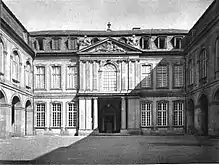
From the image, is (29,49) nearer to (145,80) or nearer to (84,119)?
(84,119)

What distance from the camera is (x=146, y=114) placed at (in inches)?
1396

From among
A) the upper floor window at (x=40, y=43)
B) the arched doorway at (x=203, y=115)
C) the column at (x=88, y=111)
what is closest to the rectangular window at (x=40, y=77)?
the upper floor window at (x=40, y=43)

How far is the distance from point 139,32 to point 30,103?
474 inches

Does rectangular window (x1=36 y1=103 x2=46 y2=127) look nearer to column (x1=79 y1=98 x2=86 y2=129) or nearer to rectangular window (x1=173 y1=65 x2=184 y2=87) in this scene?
column (x1=79 y1=98 x2=86 y2=129)

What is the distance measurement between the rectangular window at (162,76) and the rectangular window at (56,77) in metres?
9.22

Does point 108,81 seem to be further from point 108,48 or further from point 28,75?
point 28,75

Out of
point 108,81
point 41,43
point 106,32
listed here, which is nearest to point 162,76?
point 108,81

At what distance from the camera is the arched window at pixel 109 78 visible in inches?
1388

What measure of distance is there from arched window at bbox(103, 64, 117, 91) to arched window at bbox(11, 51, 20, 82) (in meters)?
8.60

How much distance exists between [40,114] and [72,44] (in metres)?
7.19

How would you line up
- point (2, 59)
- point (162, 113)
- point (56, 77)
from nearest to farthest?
point (2, 59)
point (162, 113)
point (56, 77)

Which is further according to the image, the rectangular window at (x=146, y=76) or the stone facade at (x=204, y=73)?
the rectangular window at (x=146, y=76)

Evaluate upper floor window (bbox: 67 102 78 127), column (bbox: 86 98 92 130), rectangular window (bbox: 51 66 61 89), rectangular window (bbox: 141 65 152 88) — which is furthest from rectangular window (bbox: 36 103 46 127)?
rectangular window (bbox: 141 65 152 88)

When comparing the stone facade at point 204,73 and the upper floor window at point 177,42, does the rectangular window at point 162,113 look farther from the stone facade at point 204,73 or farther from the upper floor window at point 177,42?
the upper floor window at point 177,42
